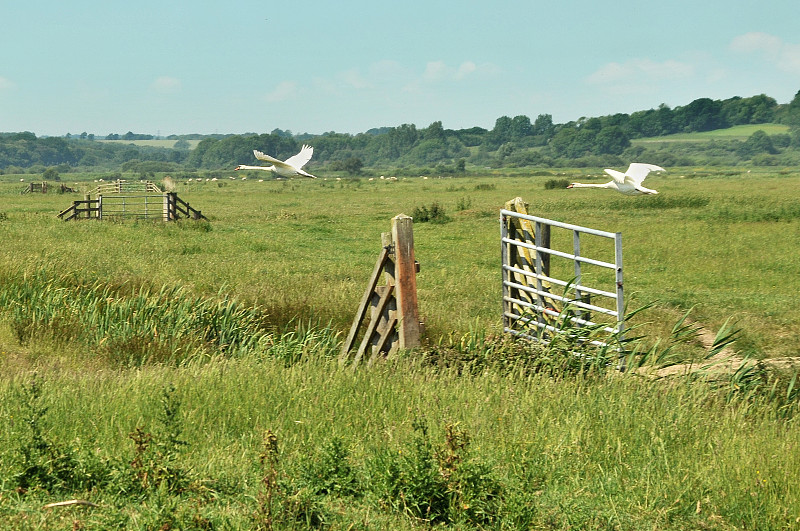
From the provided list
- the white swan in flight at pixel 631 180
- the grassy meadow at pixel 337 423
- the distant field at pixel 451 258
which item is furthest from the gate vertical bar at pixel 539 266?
the white swan in flight at pixel 631 180

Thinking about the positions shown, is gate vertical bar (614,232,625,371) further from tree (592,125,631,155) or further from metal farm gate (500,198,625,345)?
tree (592,125,631,155)

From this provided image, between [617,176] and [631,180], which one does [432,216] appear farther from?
[617,176]

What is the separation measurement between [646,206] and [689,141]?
16977cm

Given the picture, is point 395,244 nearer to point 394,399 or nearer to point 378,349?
point 378,349

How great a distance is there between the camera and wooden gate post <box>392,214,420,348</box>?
28.2ft

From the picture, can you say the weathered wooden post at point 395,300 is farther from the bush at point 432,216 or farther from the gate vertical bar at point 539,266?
the bush at point 432,216

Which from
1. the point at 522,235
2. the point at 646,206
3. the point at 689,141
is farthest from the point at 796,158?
the point at 522,235

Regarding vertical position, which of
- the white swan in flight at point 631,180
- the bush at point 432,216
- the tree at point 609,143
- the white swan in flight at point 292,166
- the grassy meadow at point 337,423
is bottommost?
the grassy meadow at point 337,423

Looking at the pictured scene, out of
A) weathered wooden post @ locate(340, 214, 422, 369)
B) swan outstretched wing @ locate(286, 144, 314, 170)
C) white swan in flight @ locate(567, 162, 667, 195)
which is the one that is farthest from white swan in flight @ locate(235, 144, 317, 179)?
weathered wooden post @ locate(340, 214, 422, 369)

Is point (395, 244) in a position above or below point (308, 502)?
above

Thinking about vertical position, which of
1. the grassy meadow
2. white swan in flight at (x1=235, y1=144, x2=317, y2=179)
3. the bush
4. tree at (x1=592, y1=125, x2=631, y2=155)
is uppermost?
tree at (x1=592, y1=125, x2=631, y2=155)

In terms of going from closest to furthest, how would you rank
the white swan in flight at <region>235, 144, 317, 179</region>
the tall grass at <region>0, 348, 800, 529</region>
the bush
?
the tall grass at <region>0, 348, 800, 529</region>, the white swan in flight at <region>235, 144, 317, 179</region>, the bush

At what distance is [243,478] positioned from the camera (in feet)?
16.5

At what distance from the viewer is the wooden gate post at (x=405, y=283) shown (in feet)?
28.2
